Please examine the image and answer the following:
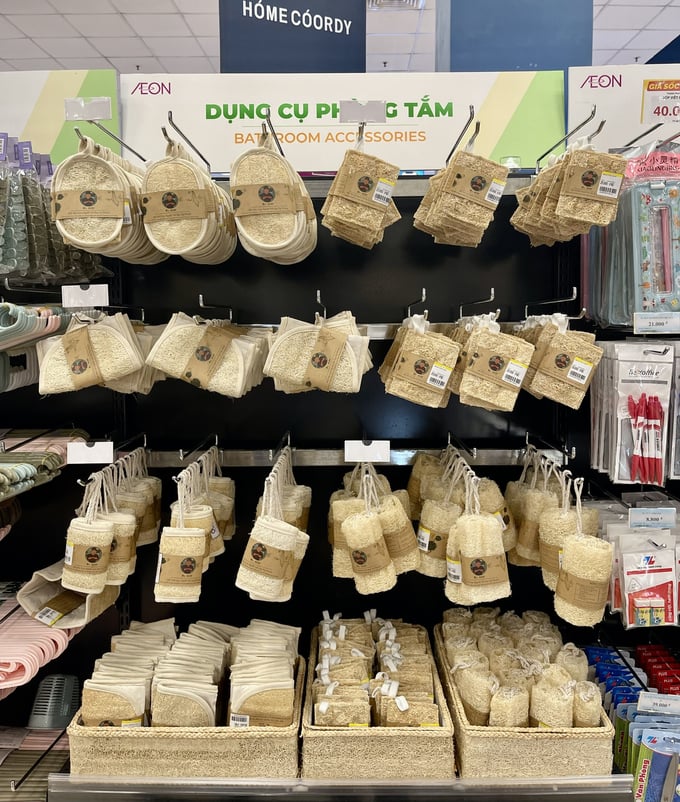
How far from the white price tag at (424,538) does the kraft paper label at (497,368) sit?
496 mm

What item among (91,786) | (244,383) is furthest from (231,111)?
(91,786)

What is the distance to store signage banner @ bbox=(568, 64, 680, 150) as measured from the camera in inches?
112

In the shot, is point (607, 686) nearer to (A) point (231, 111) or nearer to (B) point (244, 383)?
(B) point (244, 383)

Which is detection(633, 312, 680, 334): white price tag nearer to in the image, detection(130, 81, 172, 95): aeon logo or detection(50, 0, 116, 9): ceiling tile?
detection(130, 81, 172, 95): aeon logo

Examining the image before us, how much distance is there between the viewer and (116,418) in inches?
95.3

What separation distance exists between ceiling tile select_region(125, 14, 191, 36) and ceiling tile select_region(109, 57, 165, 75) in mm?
722

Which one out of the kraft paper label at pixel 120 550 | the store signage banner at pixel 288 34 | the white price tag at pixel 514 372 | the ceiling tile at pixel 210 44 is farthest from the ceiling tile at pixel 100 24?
the white price tag at pixel 514 372

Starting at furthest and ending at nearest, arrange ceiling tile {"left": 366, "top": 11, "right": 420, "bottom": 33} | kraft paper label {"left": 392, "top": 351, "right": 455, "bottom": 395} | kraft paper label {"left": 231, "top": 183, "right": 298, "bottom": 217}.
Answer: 1. ceiling tile {"left": 366, "top": 11, "right": 420, "bottom": 33}
2. kraft paper label {"left": 392, "top": 351, "right": 455, "bottom": 395}
3. kraft paper label {"left": 231, "top": 183, "right": 298, "bottom": 217}

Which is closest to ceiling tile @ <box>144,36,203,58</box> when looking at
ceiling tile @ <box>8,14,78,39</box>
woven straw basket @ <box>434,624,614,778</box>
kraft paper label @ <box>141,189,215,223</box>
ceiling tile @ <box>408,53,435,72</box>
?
ceiling tile @ <box>8,14,78,39</box>

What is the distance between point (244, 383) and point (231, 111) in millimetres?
1523

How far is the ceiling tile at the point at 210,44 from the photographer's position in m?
6.62

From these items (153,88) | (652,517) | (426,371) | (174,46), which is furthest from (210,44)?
(652,517)

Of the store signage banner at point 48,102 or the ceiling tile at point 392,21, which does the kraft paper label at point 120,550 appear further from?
the ceiling tile at point 392,21

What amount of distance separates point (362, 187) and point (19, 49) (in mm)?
6655
